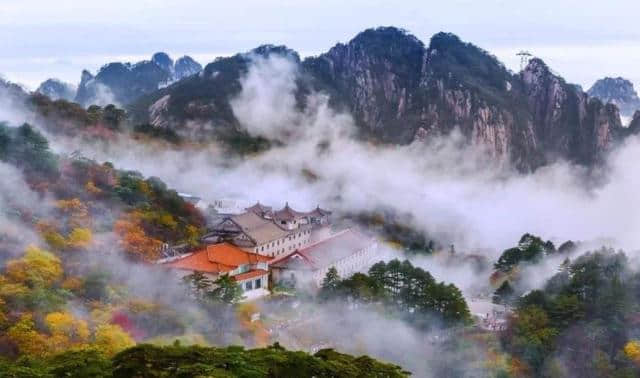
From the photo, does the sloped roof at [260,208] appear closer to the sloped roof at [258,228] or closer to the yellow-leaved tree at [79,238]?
the sloped roof at [258,228]

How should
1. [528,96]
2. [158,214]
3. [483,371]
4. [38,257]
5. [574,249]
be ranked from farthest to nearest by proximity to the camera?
[528,96]
[574,249]
[158,214]
[483,371]
[38,257]

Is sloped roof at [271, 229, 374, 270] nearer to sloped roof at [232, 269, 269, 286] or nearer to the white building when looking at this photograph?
sloped roof at [232, 269, 269, 286]

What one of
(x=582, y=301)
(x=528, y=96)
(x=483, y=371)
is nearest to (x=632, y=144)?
(x=528, y=96)

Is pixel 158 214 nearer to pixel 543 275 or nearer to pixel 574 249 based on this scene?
pixel 543 275

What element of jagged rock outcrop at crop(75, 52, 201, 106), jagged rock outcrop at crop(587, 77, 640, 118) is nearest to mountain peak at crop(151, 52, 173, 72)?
jagged rock outcrop at crop(75, 52, 201, 106)

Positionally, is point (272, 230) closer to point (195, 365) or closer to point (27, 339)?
point (27, 339)

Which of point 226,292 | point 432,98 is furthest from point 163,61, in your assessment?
point 226,292
